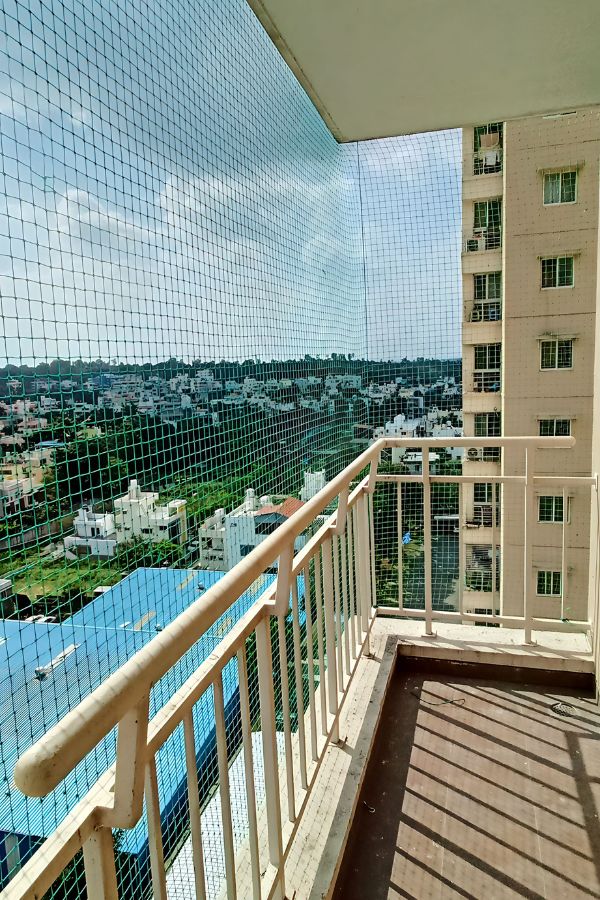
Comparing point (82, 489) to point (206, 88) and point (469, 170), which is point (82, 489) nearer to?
point (206, 88)

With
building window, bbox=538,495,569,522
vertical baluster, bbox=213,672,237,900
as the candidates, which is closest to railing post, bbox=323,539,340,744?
vertical baluster, bbox=213,672,237,900

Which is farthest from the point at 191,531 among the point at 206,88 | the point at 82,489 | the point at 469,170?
the point at 469,170

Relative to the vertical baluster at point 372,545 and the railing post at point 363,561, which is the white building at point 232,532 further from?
the vertical baluster at point 372,545

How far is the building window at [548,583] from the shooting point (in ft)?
13.0

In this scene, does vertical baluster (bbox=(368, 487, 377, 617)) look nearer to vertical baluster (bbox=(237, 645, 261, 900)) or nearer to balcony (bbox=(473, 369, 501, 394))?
vertical baluster (bbox=(237, 645, 261, 900))

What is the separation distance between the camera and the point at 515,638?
257cm

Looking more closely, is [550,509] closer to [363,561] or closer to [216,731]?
[363,561]

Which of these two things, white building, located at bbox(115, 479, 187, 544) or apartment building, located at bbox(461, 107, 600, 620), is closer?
white building, located at bbox(115, 479, 187, 544)

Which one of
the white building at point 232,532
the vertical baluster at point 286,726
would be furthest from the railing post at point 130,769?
the white building at point 232,532

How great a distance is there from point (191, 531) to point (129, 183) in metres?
1.17

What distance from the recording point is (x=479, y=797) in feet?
5.65

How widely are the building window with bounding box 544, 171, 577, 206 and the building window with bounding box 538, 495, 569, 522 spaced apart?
2.04 meters

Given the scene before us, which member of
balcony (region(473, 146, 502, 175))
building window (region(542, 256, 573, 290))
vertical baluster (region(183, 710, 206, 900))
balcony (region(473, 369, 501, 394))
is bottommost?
vertical baluster (region(183, 710, 206, 900))

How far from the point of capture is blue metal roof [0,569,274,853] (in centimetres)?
127
